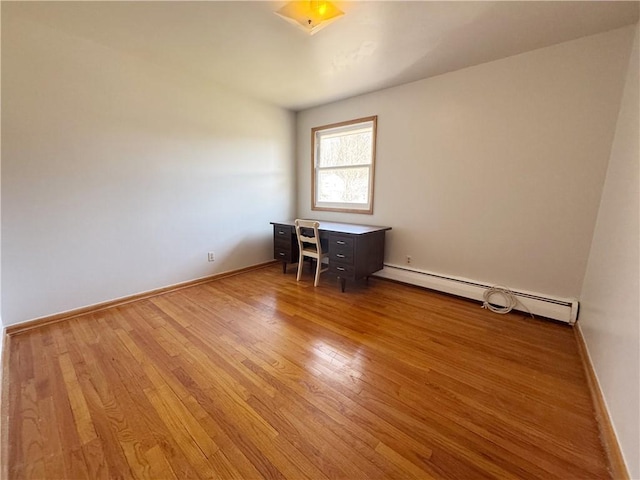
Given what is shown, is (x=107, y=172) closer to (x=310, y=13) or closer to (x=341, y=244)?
(x=310, y=13)

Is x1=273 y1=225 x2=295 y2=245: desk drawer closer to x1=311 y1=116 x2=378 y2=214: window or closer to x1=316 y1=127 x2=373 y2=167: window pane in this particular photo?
x1=311 y1=116 x2=378 y2=214: window

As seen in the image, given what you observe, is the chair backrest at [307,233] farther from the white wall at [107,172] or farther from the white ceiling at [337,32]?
the white ceiling at [337,32]

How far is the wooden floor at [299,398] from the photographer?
1142 mm

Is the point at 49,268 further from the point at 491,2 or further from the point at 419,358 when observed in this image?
the point at 491,2

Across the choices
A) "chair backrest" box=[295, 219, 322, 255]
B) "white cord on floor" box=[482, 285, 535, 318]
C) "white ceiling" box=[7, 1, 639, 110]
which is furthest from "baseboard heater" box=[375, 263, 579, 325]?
"white ceiling" box=[7, 1, 639, 110]

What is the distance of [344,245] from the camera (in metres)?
3.03

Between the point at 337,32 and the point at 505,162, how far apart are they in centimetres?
193

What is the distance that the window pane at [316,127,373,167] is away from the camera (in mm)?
3549

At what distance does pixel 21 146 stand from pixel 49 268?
1.01 metres

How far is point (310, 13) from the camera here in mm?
1820

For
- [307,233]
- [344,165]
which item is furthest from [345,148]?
[307,233]

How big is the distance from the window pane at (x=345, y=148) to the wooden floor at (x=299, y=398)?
217 cm

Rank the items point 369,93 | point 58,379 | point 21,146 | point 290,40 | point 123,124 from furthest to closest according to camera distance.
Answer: point 369,93 < point 123,124 < point 290,40 < point 21,146 < point 58,379

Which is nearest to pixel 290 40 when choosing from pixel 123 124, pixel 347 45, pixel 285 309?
pixel 347 45
